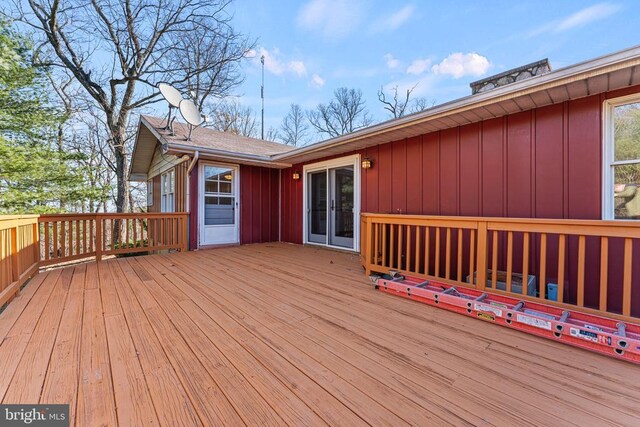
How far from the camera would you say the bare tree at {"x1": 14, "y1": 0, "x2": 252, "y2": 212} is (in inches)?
331

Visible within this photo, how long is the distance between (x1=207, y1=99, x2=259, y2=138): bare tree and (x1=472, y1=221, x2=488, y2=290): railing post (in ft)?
43.4

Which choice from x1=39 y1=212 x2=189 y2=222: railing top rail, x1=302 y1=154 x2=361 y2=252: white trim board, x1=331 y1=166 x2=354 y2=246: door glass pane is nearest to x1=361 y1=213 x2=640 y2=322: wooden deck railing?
x1=302 y1=154 x2=361 y2=252: white trim board

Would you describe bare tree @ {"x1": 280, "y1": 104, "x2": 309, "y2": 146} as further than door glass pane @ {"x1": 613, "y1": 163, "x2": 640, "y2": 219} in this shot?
Yes

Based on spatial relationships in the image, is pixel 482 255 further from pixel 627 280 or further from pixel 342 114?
pixel 342 114

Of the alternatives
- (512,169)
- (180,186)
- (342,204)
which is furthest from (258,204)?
(512,169)

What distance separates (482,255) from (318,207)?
416 cm

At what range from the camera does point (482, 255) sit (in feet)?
8.82

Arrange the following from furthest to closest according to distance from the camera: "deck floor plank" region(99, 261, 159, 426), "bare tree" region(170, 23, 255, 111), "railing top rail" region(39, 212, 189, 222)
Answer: "bare tree" region(170, 23, 255, 111) → "railing top rail" region(39, 212, 189, 222) → "deck floor plank" region(99, 261, 159, 426)

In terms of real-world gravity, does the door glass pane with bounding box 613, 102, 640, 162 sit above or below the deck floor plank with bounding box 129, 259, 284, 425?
above

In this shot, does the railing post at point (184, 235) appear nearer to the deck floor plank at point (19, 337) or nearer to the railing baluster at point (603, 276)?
the deck floor plank at point (19, 337)

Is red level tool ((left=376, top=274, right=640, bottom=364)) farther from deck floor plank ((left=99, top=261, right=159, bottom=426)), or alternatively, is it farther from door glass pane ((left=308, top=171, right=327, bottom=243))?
door glass pane ((left=308, top=171, right=327, bottom=243))

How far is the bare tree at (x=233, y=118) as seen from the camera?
1435cm

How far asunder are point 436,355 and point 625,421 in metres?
0.84

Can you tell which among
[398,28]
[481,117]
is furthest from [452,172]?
[398,28]
